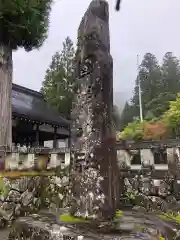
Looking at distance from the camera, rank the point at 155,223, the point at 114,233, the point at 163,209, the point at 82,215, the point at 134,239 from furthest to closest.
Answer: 1. the point at 163,209
2. the point at 82,215
3. the point at 155,223
4. the point at 114,233
5. the point at 134,239

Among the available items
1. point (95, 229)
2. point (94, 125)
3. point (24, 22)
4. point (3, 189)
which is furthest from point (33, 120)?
point (95, 229)

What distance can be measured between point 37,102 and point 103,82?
16928 mm

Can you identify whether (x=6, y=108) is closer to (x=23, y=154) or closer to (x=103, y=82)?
(x=23, y=154)

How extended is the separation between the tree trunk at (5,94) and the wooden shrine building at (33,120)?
3629 mm

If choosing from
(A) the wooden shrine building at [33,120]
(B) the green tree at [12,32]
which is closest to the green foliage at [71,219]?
(B) the green tree at [12,32]

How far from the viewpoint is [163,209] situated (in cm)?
478

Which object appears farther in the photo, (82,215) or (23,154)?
(23,154)

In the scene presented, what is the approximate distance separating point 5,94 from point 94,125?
25.7 feet

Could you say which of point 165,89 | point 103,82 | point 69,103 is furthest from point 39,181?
point 165,89

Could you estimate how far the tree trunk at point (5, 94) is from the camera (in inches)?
402

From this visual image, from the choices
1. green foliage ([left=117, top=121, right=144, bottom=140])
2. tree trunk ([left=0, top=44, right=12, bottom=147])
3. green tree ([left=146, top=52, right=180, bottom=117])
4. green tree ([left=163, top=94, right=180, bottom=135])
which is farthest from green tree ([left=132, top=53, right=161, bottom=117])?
tree trunk ([left=0, top=44, right=12, bottom=147])

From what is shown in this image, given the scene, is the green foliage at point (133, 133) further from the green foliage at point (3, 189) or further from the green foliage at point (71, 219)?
the green foliage at point (71, 219)

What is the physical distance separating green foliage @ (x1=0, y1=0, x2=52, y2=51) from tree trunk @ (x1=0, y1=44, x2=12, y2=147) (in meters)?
0.52

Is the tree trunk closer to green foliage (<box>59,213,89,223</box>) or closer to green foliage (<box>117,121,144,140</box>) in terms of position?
green foliage (<box>59,213,89,223</box>)
